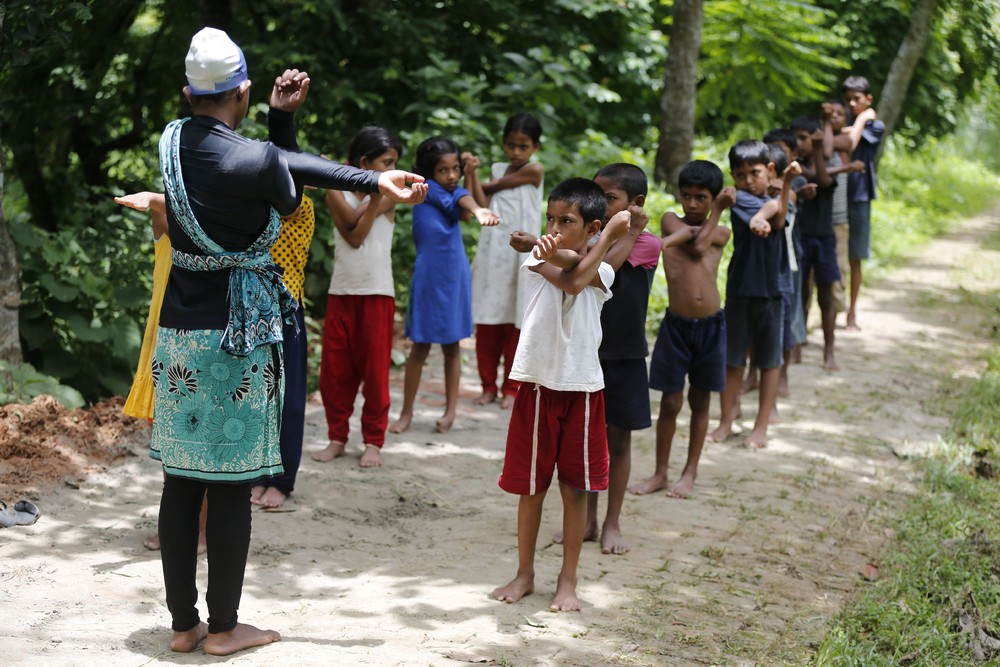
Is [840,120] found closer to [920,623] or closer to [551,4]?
[551,4]

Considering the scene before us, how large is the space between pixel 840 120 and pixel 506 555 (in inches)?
231

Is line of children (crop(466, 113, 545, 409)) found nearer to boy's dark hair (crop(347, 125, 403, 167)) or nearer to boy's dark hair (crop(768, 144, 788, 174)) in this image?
boy's dark hair (crop(347, 125, 403, 167))

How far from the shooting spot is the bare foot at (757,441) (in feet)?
22.6

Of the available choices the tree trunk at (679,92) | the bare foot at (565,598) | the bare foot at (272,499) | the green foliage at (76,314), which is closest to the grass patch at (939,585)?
the bare foot at (565,598)

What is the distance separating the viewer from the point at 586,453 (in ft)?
13.8

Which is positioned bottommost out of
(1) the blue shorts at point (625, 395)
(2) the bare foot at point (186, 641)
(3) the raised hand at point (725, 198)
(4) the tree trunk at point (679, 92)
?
(2) the bare foot at point (186, 641)

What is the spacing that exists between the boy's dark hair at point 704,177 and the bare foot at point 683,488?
161 centimetres

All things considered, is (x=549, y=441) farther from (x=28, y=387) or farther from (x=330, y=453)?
(x=28, y=387)

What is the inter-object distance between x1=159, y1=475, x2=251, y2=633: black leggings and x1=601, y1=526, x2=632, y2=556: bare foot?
191 cm

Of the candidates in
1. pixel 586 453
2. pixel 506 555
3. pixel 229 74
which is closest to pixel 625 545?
pixel 506 555

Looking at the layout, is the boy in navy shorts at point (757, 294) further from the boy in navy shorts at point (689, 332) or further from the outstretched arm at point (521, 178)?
the outstretched arm at point (521, 178)

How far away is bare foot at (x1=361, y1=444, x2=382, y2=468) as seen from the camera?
6093mm

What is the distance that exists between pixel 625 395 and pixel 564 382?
29.9 inches

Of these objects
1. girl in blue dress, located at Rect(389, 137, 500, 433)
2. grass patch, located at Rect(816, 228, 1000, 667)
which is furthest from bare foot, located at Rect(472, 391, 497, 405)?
grass patch, located at Rect(816, 228, 1000, 667)
